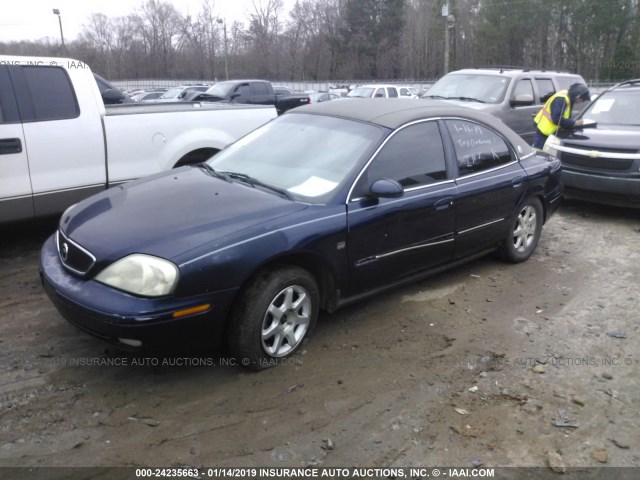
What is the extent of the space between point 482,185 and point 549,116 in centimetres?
448

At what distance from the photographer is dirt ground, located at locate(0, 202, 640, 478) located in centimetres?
290

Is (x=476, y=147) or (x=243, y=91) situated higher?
(x=243, y=91)

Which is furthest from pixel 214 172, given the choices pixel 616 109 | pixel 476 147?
pixel 616 109

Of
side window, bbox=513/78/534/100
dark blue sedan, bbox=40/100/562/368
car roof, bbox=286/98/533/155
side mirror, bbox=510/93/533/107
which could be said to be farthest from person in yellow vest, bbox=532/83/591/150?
car roof, bbox=286/98/533/155

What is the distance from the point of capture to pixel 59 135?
5.30 meters

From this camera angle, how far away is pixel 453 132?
4750 mm

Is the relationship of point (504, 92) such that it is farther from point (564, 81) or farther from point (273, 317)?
point (273, 317)

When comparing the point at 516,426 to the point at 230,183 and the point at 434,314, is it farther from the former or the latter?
the point at 230,183

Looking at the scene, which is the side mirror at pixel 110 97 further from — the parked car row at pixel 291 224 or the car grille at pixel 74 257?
the car grille at pixel 74 257

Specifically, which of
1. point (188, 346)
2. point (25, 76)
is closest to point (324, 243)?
point (188, 346)

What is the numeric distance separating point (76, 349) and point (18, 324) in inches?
26.0

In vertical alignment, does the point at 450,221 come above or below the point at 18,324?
above

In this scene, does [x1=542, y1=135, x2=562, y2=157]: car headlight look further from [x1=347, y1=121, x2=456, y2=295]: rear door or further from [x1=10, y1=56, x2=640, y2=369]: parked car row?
[x1=347, y1=121, x2=456, y2=295]: rear door

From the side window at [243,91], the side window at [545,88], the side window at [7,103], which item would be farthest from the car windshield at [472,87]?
the side window at [243,91]
